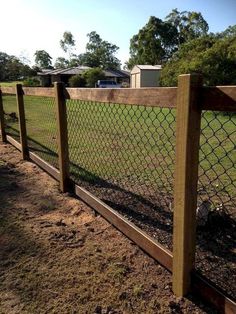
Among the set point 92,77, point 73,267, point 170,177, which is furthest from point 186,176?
point 92,77

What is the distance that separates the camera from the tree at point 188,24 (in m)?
68.8

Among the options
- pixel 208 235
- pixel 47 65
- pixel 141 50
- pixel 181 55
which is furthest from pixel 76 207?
pixel 47 65

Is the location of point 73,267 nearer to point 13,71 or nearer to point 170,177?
point 170,177

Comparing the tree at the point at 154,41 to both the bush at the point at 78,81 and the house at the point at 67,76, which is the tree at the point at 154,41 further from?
the bush at the point at 78,81

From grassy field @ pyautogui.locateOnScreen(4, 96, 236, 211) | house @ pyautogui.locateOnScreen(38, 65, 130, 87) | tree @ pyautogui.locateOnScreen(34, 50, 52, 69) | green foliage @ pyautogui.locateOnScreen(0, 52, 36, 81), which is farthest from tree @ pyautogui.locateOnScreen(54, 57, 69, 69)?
grassy field @ pyautogui.locateOnScreen(4, 96, 236, 211)

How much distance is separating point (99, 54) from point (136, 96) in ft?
341

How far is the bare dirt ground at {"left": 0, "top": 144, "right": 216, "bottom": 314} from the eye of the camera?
2.37 metres

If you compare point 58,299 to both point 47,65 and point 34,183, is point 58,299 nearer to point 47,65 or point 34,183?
point 34,183

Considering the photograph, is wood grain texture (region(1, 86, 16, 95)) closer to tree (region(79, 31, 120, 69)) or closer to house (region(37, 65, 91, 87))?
house (region(37, 65, 91, 87))

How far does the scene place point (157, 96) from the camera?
2473mm

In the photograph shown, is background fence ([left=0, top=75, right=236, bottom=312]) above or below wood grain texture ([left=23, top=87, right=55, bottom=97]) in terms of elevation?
below

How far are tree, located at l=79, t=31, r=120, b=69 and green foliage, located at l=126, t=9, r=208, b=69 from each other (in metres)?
26.3

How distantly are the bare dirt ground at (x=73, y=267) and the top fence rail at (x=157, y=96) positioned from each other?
4.12 ft

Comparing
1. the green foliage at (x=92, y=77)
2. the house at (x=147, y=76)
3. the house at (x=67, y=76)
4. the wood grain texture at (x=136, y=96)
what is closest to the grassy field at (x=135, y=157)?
Result: the wood grain texture at (x=136, y=96)
